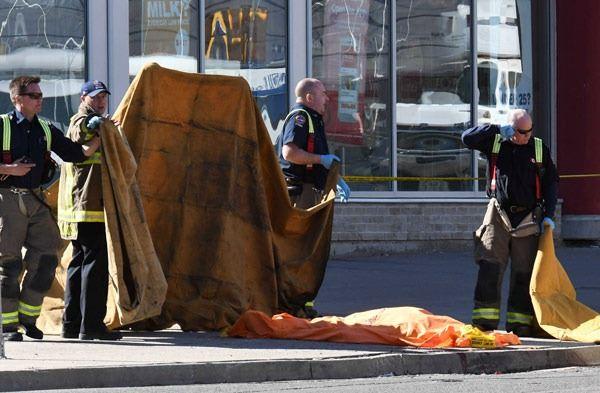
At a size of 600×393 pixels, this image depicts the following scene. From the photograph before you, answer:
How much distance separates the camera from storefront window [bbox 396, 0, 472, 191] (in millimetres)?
18391

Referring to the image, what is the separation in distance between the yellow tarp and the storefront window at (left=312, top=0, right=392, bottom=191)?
22.6 feet

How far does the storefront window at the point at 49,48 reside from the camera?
1530cm

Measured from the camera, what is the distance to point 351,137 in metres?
17.9

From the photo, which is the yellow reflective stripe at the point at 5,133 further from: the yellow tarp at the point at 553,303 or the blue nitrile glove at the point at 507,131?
the yellow tarp at the point at 553,303

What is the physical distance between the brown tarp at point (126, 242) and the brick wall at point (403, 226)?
744cm

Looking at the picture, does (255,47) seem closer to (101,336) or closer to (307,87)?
(307,87)

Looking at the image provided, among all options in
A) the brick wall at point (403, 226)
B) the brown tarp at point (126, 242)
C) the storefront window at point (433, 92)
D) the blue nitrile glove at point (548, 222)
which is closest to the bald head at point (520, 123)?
the blue nitrile glove at point (548, 222)

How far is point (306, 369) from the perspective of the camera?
349 inches

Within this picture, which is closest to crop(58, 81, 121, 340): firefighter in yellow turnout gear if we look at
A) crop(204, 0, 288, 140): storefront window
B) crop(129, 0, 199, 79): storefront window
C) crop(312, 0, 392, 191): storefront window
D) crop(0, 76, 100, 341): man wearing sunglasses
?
crop(0, 76, 100, 341): man wearing sunglasses

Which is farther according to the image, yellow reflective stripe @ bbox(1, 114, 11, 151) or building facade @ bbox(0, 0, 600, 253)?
building facade @ bbox(0, 0, 600, 253)

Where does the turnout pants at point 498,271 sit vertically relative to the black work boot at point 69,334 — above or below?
above

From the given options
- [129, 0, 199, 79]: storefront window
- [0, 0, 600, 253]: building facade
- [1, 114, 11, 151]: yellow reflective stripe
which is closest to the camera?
[1, 114, 11, 151]: yellow reflective stripe

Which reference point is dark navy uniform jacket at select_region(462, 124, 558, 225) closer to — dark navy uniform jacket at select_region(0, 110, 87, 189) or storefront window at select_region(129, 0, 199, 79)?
dark navy uniform jacket at select_region(0, 110, 87, 189)

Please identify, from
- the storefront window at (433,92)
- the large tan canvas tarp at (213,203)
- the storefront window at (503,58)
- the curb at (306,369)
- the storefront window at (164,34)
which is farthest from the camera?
the storefront window at (503,58)
